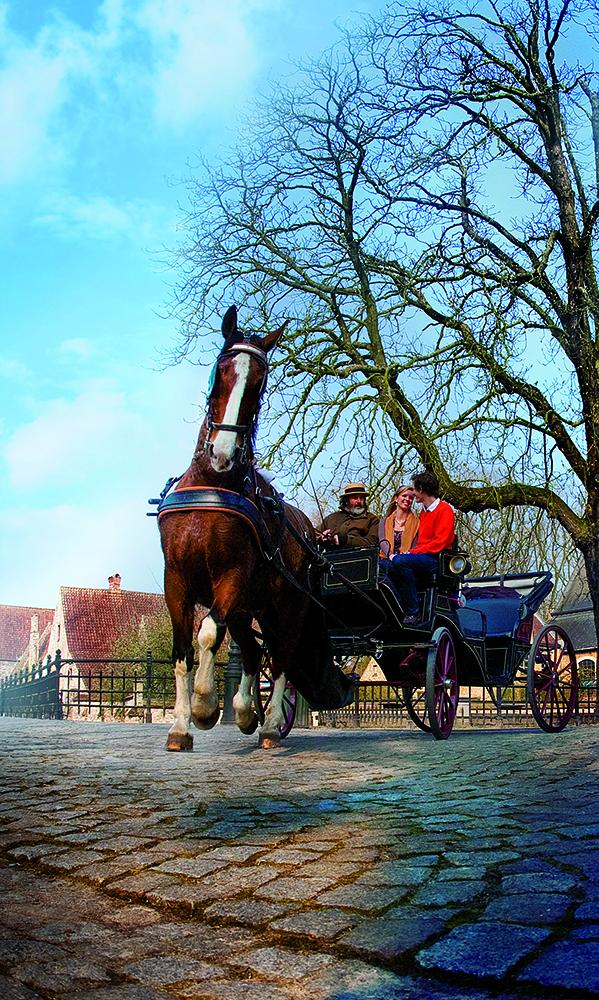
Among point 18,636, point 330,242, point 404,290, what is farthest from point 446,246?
point 18,636

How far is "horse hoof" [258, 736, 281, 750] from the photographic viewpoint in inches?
305

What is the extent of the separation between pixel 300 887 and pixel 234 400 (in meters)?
3.97

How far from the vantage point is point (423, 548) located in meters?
8.70

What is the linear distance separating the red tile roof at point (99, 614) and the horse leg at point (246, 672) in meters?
33.9

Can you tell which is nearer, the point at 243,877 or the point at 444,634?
the point at 243,877

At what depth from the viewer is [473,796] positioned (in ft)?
15.5

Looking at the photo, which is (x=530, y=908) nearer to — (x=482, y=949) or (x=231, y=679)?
(x=482, y=949)

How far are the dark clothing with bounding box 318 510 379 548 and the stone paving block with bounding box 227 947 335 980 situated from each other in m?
6.31

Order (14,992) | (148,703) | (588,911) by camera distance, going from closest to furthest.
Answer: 1. (14,992)
2. (588,911)
3. (148,703)

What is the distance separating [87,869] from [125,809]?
3.48ft

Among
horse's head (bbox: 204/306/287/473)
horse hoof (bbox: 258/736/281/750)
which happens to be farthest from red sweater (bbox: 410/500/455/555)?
horse's head (bbox: 204/306/287/473)

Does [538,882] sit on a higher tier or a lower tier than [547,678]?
lower

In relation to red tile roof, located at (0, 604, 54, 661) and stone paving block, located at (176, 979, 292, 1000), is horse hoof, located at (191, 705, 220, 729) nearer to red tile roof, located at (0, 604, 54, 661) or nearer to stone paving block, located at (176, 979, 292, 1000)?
stone paving block, located at (176, 979, 292, 1000)

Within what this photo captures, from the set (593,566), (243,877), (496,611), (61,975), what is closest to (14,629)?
(593,566)
